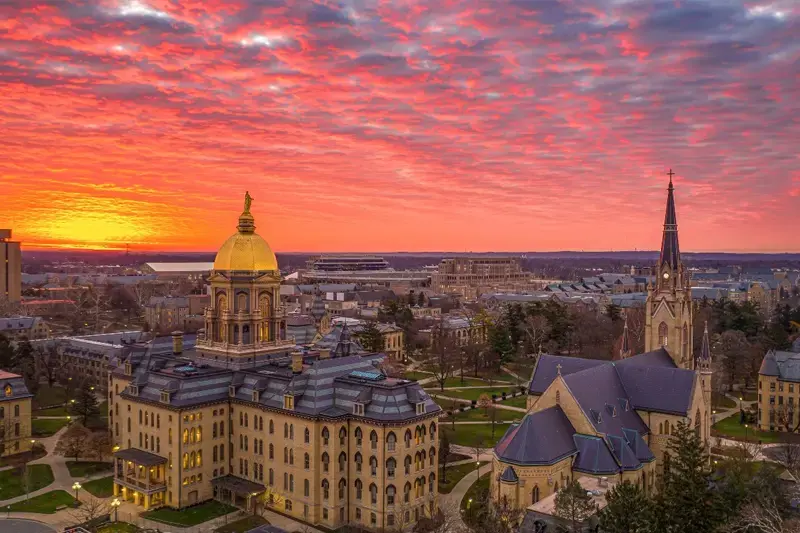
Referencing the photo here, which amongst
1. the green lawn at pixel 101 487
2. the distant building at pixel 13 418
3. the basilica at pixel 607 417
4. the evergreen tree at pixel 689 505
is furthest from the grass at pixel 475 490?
the distant building at pixel 13 418

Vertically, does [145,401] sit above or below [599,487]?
above

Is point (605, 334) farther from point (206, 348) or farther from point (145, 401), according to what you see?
point (145, 401)

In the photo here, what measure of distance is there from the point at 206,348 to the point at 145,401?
9.23 metres

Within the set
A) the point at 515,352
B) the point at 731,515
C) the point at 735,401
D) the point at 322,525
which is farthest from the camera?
the point at 515,352

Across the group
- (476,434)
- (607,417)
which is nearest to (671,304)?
(607,417)

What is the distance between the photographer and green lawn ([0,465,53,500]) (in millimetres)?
60312

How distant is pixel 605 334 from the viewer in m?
128

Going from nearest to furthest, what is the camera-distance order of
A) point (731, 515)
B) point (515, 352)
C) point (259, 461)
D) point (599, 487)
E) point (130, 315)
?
point (731, 515)
point (599, 487)
point (259, 461)
point (515, 352)
point (130, 315)

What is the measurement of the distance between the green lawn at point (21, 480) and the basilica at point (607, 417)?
1656 inches

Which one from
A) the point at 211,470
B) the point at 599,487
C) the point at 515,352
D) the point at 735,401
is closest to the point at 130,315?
the point at 515,352

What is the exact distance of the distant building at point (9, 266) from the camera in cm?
17612

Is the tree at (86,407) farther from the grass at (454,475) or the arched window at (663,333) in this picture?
the arched window at (663,333)

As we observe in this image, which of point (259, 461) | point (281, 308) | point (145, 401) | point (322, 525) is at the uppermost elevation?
point (281, 308)

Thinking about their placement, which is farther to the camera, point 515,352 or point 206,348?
point 515,352
